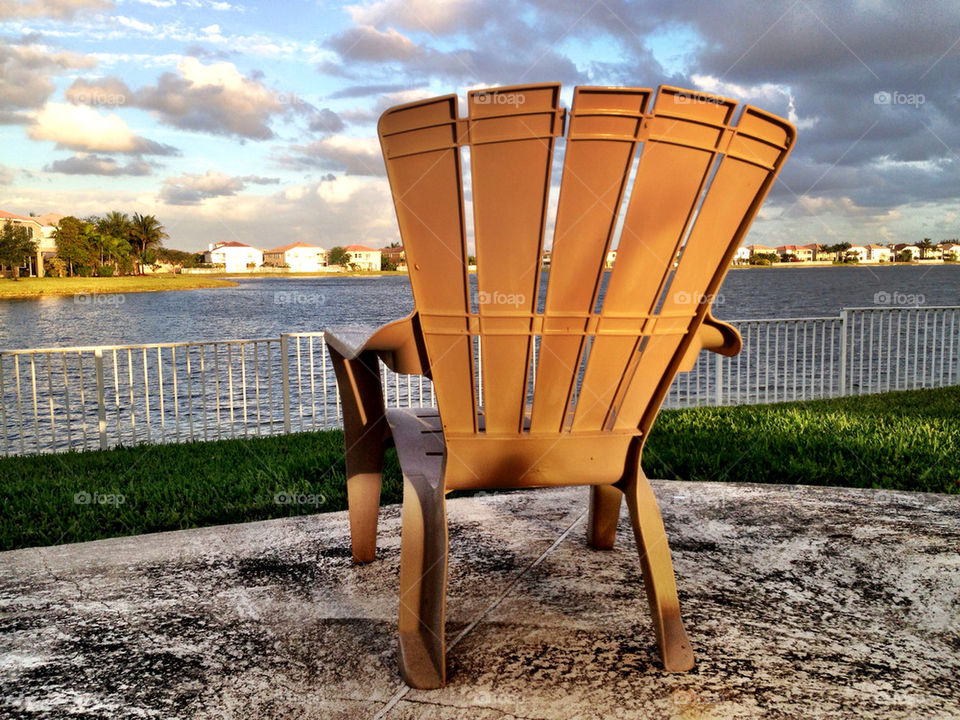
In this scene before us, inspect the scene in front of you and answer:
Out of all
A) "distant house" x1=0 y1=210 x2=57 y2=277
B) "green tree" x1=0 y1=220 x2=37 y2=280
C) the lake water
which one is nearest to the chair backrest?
the lake water

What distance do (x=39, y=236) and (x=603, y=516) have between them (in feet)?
266

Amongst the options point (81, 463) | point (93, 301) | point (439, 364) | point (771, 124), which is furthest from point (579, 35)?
point (93, 301)

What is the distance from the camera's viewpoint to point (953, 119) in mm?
33531

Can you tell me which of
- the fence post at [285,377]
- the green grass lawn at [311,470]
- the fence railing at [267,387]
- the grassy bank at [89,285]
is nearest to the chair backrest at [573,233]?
the green grass lawn at [311,470]

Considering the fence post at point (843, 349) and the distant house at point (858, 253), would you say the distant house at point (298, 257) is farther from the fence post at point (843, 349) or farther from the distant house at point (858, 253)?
the fence post at point (843, 349)

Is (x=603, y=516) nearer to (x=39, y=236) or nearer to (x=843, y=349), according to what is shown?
(x=843, y=349)

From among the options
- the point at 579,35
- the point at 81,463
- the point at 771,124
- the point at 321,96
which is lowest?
the point at 81,463

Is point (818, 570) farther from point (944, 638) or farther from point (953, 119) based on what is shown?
point (953, 119)

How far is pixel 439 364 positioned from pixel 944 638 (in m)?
1.51

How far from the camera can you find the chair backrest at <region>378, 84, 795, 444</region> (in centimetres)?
133

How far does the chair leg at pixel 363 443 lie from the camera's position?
2.19m

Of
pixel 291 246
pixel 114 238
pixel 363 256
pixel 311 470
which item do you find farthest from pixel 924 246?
pixel 114 238

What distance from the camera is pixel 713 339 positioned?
5.70 ft

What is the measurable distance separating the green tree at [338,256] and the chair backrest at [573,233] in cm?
7774
